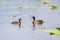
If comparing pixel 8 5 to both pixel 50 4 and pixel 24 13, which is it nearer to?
pixel 24 13

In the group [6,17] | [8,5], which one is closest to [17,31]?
[6,17]

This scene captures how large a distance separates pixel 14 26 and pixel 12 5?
22 centimetres

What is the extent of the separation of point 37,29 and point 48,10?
224 mm

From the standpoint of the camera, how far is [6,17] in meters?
1.47

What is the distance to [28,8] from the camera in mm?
1499

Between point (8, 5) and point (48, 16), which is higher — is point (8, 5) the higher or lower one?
the higher one

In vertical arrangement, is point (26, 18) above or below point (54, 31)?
above

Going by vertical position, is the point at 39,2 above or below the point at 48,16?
above

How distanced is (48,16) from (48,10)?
0.21 ft

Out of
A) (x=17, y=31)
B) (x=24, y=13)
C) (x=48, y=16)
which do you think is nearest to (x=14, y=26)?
(x=17, y=31)

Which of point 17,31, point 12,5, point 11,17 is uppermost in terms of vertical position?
point 12,5

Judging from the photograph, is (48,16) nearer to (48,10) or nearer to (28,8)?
(48,10)

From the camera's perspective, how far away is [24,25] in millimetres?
1442

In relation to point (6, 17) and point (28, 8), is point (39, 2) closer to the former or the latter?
point (28, 8)
